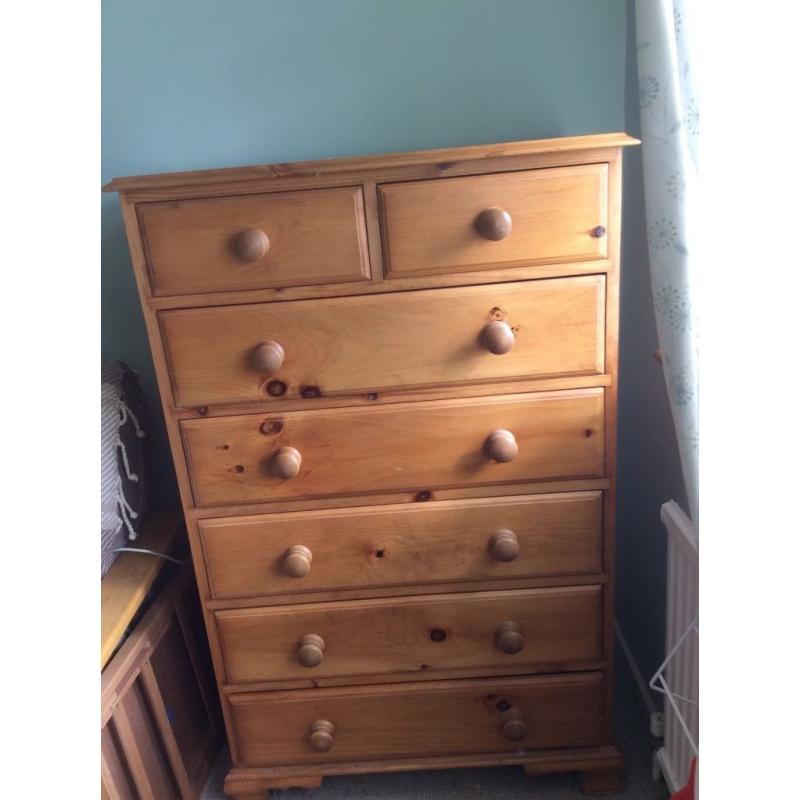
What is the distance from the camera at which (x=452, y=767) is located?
1.37m

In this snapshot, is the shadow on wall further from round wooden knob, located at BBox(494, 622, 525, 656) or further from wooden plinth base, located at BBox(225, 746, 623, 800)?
round wooden knob, located at BBox(494, 622, 525, 656)

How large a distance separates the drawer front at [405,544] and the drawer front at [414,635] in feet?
0.15

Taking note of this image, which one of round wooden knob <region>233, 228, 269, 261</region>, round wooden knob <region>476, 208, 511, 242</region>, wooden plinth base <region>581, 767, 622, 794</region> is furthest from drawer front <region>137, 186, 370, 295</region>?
wooden plinth base <region>581, 767, 622, 794</region>

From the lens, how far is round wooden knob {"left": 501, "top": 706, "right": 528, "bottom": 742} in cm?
129

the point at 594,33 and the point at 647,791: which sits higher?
the point at 594,33

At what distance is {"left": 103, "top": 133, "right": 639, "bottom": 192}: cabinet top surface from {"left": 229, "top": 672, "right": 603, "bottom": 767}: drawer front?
3.00ft

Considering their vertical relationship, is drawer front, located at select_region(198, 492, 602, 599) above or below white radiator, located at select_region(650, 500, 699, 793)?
above

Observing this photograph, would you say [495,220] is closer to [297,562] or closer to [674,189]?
[674,189]

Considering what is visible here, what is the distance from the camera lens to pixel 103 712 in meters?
1.12

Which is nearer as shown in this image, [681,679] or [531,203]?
[531,203]
